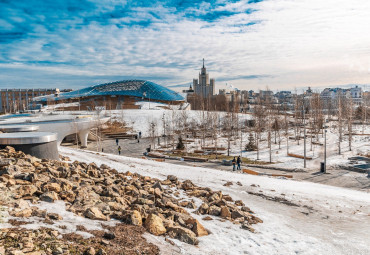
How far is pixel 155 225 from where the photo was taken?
18.8ft

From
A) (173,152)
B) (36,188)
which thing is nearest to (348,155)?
(173,152)

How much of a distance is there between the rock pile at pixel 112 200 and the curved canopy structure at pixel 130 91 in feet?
224

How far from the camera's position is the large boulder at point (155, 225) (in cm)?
565

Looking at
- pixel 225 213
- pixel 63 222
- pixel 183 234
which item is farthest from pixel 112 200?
pixel 225 213

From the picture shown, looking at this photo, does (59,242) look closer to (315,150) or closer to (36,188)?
(36,188)

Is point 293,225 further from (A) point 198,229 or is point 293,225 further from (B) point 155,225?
(B) point 155,225

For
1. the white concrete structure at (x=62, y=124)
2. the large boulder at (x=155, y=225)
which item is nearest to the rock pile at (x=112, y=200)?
the large boulder at (x=155, y=225)

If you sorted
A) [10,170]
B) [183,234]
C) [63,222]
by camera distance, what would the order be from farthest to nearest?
[10,170] < [183,234] < [63,222]

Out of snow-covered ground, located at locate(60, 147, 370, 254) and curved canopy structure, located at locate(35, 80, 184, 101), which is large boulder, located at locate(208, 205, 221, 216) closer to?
snow-covered ground, located at locate(60, 147, 370, 254)

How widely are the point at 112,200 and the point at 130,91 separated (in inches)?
2979

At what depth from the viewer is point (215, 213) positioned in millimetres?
7637

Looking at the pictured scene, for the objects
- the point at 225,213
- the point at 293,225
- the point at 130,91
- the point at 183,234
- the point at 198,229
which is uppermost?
the point at 130,91

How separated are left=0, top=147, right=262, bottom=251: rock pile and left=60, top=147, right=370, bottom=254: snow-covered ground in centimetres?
39

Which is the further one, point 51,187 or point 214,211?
point 214,211
